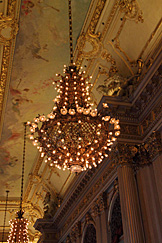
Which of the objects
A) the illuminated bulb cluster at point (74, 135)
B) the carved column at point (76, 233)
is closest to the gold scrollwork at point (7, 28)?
the illuminated bulb cluster at point (74, 135)

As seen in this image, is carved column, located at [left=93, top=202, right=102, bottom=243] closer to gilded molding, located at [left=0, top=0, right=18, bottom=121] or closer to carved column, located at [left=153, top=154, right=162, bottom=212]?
carved column, located at [left=153, top=154, right=162, bottom=212]

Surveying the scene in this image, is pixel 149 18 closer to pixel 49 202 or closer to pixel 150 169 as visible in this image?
pixel 150 169

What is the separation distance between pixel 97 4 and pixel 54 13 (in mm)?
1044

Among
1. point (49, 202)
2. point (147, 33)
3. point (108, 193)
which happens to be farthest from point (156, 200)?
point (49, 202)

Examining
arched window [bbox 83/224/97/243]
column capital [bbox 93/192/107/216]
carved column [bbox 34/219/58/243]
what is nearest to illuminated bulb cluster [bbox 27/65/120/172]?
column capital [bbox 93/192/107/216]

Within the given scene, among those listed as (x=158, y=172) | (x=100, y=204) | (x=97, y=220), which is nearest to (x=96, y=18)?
(x=158, y=172)

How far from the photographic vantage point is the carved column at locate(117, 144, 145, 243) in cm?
636

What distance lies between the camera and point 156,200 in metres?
6.57

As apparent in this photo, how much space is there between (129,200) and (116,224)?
1.48 metres

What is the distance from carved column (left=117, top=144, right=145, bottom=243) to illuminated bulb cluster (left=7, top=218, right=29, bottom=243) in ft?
14.0

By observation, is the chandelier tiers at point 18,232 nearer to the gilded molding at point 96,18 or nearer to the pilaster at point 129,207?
the pilaster at point 129,207

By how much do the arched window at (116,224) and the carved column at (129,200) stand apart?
1076 mm

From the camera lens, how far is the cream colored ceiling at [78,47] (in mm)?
7453

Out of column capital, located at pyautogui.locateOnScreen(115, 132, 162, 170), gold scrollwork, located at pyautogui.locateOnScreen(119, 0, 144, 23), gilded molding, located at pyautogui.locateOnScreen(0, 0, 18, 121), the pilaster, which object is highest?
gilded molding, located at pyautogui.locateOnScreen(0, 0, 18, 121)
